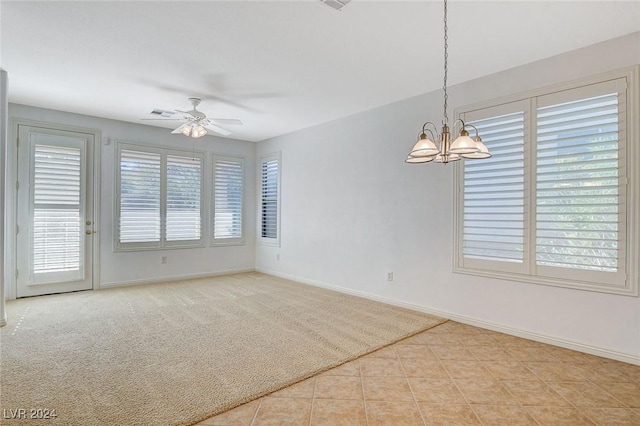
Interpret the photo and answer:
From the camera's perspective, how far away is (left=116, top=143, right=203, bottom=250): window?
5.69 metres

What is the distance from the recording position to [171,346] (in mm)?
3117

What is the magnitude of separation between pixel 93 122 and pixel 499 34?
593 cm

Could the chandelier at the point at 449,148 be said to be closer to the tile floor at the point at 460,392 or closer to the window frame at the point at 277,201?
the tile floor at the point at 460,392

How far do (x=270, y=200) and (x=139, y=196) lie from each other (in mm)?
2455

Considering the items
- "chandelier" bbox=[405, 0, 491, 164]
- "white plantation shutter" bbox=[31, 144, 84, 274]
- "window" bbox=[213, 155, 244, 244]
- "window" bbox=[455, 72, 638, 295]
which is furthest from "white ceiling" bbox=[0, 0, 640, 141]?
"window" bbox=[213, 155, 244, 244]

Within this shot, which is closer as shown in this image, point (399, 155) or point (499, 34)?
point (499, 34)

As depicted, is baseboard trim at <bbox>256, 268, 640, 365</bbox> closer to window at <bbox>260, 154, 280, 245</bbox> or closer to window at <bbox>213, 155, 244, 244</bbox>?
window at <bbox>260, 154, 280, 245</bbox>

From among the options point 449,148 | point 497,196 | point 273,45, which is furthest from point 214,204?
point 449,148

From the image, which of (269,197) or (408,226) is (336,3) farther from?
(269,197)

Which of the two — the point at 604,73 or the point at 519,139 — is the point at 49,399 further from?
the point at 604,73

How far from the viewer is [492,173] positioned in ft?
12.1

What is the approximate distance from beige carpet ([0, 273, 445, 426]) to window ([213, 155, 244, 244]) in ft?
6.09

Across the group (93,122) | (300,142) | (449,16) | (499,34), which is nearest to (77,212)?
(93,122)

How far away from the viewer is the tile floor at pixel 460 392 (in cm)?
207
